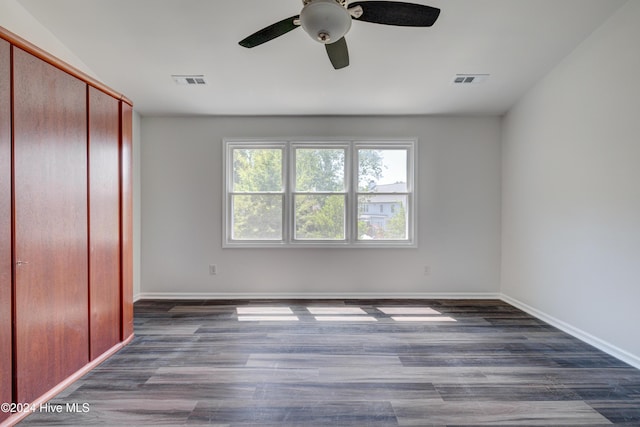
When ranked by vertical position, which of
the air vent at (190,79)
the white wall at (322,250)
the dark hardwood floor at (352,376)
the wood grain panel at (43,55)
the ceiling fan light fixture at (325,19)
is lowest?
the dark hardwood floor at (352,376)

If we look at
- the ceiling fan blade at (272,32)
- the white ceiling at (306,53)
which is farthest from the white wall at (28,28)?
the ceiling fan blade at (272,32)

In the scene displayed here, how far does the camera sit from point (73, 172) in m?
2.09

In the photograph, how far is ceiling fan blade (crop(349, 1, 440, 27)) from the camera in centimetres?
174

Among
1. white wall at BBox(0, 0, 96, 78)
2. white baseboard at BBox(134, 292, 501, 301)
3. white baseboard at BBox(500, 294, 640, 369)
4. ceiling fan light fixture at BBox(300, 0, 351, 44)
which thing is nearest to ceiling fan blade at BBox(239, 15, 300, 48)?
ceiling fan light fixture at BBox(300, 0, 351, 44)

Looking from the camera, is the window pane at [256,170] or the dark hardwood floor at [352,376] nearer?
the dark hardwood floor at [352,376]

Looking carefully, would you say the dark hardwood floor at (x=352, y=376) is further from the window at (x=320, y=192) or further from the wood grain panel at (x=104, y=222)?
the window at (x=320, y=192)

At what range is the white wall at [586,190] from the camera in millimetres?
2352

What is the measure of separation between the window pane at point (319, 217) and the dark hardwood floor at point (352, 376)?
1194 millimetres

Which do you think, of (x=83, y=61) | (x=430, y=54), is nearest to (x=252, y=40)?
(x=430, y=54)

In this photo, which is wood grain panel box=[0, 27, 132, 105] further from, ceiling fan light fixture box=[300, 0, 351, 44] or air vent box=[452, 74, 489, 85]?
air vent box=[452, 74, 489, 85]

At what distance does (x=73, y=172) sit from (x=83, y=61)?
161 centimetres

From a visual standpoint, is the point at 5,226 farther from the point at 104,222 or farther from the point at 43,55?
the point at 43,55

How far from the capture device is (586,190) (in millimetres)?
2762

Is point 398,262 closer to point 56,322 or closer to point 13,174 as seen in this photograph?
point 56,322
